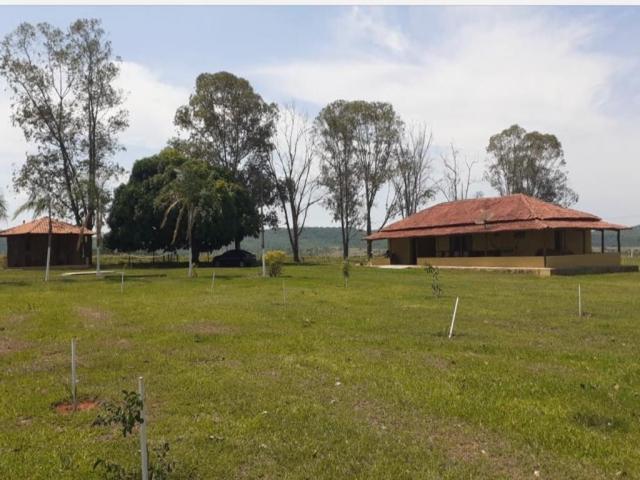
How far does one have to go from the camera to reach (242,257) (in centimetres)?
4291

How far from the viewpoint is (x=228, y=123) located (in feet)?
168

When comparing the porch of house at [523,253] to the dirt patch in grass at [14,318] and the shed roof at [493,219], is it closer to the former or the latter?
the shed roof at [493,219]

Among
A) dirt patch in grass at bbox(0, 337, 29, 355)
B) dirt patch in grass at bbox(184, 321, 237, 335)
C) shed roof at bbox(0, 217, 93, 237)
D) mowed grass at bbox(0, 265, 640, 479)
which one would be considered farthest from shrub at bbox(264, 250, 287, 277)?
shed roof at bbox(0, 217, 93, 237)

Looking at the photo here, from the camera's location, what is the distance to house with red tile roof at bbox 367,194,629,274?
104 feet

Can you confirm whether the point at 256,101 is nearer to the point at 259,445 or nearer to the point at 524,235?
the point at 524,235

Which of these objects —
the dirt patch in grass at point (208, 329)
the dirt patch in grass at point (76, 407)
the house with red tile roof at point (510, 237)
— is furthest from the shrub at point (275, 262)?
the dirt patch in grass at point (76, 407)

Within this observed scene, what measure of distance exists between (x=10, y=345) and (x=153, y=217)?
33.3 meters

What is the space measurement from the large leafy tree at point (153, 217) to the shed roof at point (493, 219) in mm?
11834

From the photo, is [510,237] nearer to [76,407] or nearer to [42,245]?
[76,407]

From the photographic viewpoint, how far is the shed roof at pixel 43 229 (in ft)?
132

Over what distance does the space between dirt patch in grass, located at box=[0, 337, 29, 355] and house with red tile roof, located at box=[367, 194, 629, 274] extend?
82.6ft

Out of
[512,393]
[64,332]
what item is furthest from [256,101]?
[512,393]

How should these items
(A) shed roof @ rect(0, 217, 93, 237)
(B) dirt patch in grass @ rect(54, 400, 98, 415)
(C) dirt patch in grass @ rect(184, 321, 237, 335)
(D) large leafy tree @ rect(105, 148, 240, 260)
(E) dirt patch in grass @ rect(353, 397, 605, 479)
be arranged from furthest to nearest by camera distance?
(D) large leafy tree @ rect(105, 148, 240, 260)
(A) shed roof @ rect(0, 217, 93, 237)
(C) dirt patch in grass @ rect(184, 321, 237, 335)
(B) dirt patch in grass @ rect(54, 400, 98, 415)
(E) dirt patch in grass @ rect(353, 397, 605, 479)

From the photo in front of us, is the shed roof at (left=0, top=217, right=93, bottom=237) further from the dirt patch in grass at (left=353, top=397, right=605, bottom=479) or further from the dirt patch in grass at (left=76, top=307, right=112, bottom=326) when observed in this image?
the dirt patch in grass at (left=353, top=397, right=605, bottom=479)
